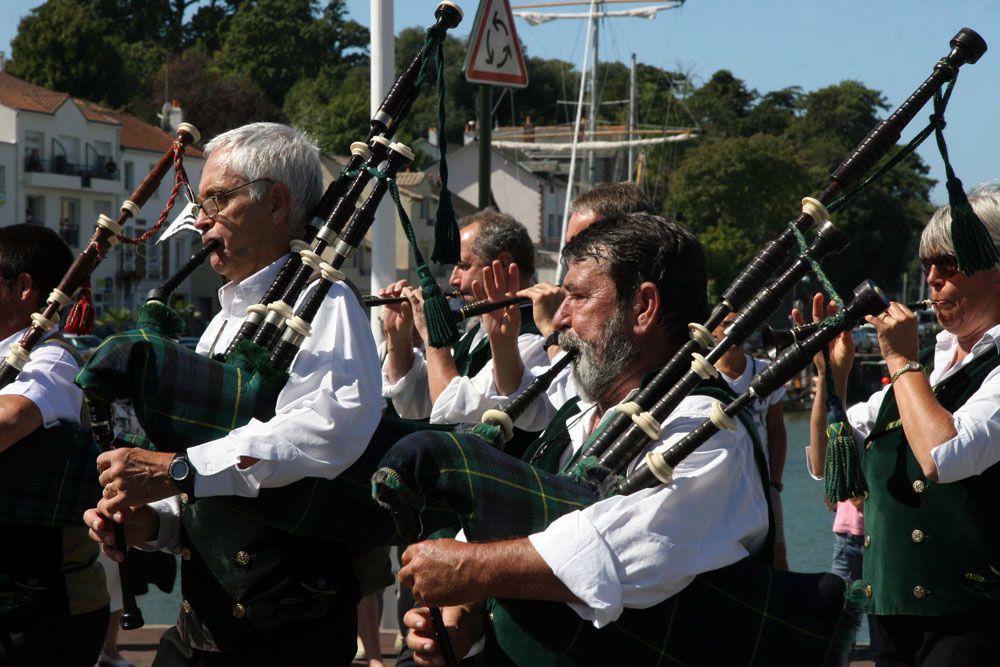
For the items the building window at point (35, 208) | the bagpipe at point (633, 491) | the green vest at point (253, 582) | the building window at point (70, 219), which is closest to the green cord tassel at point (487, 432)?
the bagpipe at point (633, 491)

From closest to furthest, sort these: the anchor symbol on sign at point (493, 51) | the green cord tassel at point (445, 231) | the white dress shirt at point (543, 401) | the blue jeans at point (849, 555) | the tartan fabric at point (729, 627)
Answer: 1. the tartan fabric at point (729, 627)
2. the green cord tassel at point (445, 231)
3. the white dress shirt at point (543, 401)
4. the blue jeans at point (849, 555)
5. the anchor symbol on sign at point (493, 51)

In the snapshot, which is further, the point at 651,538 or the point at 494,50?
the point at 494,50

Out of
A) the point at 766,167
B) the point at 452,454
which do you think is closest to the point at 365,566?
the point at 452,454

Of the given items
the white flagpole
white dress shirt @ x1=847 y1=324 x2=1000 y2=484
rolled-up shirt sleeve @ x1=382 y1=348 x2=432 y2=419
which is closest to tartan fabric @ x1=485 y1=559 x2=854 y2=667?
white dress shirt @ x1=847 y1=324 x2=1000 y2=484

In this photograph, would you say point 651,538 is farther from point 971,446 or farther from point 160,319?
point 160,319

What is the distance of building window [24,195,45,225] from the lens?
44906mm

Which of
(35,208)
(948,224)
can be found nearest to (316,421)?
(948,224)

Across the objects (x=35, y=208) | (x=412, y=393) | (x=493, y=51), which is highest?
(x=493, y=51)

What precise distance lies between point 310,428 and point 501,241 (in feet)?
7.19

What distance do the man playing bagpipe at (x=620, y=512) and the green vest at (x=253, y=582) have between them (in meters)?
0.63

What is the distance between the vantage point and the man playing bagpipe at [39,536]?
150 inches

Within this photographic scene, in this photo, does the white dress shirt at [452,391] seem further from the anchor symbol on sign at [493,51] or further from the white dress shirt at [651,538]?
the white dress shirt at [651,538]

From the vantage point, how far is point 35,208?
45.1 meters

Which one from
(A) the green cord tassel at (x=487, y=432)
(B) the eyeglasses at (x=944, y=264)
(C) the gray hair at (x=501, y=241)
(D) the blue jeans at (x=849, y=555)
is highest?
(B) the eyeglasses at (x=944, y=264)
